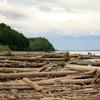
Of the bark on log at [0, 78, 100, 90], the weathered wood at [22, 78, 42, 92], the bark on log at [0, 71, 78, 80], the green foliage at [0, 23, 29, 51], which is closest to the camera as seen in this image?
the weathered wood at [22, 78, 42, 92]

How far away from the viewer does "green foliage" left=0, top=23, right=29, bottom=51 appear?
34250mm

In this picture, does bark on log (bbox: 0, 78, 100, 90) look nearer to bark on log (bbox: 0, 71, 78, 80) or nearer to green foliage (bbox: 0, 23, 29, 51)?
bark on log (bbox: 0, 71, 78, 80)

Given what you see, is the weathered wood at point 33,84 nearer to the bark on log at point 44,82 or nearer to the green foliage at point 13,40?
the bark on log at point 44,82

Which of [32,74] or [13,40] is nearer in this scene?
[32,74]

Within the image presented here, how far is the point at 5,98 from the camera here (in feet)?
20.0

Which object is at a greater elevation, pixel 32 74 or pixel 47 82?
pixel 32 74

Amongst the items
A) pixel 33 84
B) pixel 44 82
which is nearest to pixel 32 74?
pixel 44 82

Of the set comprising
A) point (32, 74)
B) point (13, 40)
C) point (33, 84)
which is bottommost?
point (33, 84)

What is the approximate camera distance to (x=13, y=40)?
3644 centimetres

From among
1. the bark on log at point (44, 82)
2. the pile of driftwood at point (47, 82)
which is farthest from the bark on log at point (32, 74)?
the bark on log at point (44, 82)

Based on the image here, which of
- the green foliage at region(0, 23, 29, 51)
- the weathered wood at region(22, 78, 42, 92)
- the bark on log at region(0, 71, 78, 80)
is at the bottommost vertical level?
the weathered wood at region(22, 78, 42, 92)

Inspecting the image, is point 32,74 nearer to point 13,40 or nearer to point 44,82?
point 44,82

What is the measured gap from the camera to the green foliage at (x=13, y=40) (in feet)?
112

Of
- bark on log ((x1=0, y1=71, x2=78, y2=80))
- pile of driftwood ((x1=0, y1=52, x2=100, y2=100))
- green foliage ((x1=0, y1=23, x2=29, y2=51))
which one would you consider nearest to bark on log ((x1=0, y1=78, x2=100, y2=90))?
pile of driftwood ((x1=0, y1=52, x2=100, y2=100))
